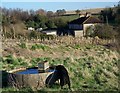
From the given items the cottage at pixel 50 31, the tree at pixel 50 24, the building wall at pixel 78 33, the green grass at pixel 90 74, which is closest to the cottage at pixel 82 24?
the building wall at pixel 78 33

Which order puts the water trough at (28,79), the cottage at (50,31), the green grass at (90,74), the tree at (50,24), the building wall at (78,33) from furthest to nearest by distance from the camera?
the tree at (50,24) < the building wall at (78,33) < the cottage at (50,31) < the green grass at (90,74) < the water trough at (28,79)

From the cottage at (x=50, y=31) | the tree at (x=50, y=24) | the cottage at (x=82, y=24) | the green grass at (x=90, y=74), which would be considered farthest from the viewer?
the tree at (x=50, y=24)

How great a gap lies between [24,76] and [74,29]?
127 feet

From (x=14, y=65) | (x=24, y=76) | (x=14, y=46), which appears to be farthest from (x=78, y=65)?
(x=14, y=46)

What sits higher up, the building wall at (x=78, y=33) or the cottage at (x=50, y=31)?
the cottage at (x=50, y=31)

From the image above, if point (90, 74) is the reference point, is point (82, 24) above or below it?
below

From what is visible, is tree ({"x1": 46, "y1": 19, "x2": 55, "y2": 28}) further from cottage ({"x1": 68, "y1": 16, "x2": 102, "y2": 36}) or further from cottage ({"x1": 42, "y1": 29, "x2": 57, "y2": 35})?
cottage ({"x1": 42, "y1": 29, "x2": 57, "y2": 35})

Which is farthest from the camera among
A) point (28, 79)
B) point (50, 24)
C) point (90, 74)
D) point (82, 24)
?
point (50, 24)

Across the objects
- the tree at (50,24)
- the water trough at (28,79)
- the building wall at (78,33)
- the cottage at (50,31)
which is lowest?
the building wall at (78,33)

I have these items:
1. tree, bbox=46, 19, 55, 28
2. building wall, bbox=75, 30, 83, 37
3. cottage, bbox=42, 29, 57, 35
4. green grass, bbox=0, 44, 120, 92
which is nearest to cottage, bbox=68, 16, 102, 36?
building wall, bbox=75, 30, 83, 37

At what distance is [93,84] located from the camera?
1212 cm

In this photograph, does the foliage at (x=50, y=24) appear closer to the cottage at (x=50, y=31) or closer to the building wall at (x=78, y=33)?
the cottage at (x=50, y=31)

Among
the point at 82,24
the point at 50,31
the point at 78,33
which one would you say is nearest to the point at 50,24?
the point at 50,31

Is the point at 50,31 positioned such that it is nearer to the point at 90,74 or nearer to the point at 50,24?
the point at 50,24
